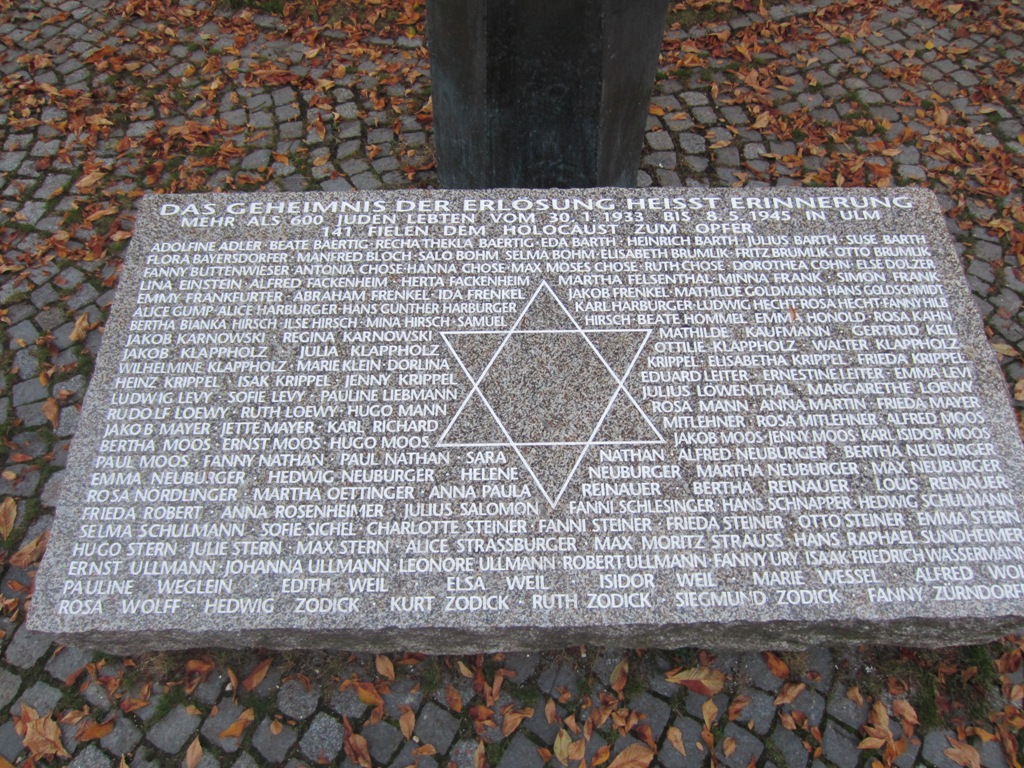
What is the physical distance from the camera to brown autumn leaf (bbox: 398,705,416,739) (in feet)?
10.4

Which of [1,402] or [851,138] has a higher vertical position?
[851,138]

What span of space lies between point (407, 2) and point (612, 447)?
16.4ft

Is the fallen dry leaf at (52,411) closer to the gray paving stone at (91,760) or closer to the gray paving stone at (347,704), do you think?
the gray paving stone at (91,760)

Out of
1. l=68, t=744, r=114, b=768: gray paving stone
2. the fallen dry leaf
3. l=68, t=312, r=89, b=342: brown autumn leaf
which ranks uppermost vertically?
l=68, t=312, r=89, b=342: brown autumn leaf

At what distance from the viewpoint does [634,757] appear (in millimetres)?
3113

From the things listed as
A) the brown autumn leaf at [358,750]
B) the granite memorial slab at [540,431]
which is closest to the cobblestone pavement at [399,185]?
the brown autumn leaf at [358,750]

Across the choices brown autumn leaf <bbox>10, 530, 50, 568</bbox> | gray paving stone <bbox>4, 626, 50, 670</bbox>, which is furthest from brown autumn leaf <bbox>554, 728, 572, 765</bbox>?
brown autumn leaf <bbox>10, 530, 50, 568</bbox>

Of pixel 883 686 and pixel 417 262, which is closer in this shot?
pixel 883 686

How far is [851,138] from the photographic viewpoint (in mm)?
5371

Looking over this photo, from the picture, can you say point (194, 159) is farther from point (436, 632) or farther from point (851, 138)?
point (851, 138)

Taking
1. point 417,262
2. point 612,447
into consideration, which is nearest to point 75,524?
point 417,262

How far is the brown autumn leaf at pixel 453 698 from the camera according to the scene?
325 cm

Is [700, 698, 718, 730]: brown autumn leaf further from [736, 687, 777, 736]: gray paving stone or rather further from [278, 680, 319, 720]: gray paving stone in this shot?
[278, 680, 319, 720]: gray paving stone

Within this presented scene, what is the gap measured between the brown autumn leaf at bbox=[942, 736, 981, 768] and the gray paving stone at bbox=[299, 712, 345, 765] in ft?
8.72
